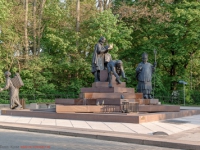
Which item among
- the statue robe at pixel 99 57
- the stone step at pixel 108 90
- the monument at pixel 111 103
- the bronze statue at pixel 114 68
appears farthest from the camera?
the statue robe at pixel 99 57

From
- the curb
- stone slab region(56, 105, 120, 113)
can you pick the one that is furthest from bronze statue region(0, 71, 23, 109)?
the curb

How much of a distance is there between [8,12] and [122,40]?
11.1 meters

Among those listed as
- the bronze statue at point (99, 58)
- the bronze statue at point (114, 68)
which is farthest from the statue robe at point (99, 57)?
the bronze statue at point (114, 68)

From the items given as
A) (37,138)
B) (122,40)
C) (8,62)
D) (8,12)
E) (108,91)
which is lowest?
(37,138)

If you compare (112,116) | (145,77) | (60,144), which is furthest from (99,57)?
(60,144)

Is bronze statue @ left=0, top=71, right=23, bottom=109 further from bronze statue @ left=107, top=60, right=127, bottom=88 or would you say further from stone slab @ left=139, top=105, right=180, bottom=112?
stone slab @ left=139, top=105, right=180, bottom=112

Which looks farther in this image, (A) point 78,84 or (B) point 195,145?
(A) point 78,84

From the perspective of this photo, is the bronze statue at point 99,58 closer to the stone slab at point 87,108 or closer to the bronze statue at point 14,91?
the stone slab at point 87,108

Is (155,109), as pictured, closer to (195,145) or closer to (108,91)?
(108,91)

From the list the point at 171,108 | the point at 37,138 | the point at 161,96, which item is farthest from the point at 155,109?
the point at 161,96

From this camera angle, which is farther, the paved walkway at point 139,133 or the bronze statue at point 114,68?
the bronze statue at point 114,68

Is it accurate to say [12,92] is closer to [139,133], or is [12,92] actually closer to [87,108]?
[87,108]

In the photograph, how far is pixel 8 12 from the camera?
31016mm

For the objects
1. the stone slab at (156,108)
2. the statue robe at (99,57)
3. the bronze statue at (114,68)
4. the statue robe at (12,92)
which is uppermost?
the statue robe at (99,57)
